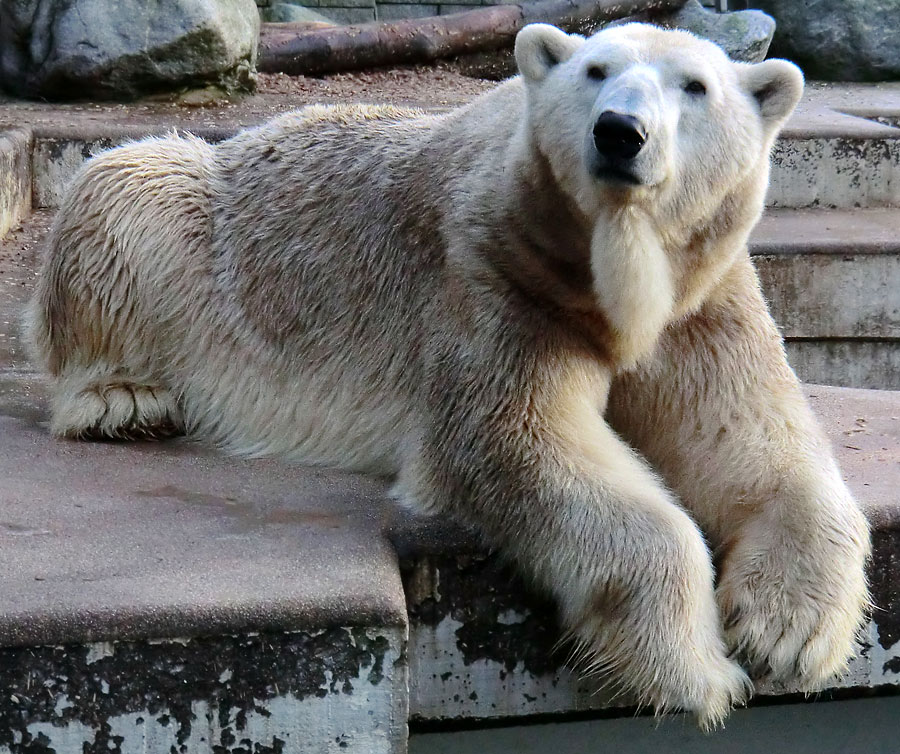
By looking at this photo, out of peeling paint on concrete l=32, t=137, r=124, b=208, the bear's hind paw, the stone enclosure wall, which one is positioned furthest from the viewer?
the stone enclosure wall

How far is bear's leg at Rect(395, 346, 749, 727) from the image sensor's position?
216 centimetres

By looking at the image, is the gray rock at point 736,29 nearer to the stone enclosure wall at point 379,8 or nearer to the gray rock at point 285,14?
the stone enclosure wall at point 379,8

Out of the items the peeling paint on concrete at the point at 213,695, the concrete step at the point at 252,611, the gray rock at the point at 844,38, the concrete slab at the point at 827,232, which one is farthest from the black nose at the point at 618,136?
the gray rock at the point at 844,38

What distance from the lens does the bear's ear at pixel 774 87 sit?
94.7 inches

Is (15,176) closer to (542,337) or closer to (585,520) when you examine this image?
(542,337)

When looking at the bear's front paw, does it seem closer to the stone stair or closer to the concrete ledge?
the concrete ledge

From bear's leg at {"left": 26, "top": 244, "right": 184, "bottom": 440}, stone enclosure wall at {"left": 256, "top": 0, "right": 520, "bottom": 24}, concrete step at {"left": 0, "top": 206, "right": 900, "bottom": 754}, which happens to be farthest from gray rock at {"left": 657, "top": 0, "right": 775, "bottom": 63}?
bear's leg at {"left": 26, "top": 244, "right": 184, "bottom": 440}

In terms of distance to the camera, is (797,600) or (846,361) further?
(846,361)

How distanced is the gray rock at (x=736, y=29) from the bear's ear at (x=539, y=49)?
5.80 m

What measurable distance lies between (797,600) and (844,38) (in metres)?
7.07

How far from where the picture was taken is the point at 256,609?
203 centimetres

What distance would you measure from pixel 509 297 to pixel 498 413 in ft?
0.75

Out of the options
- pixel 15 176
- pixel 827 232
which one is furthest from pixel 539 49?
pixel 15 176

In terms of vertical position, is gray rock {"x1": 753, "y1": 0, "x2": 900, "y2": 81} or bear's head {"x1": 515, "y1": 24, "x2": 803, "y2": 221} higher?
bear's head {"x1": 515, "y1": 24, "x2": 803, "y2": 221}
